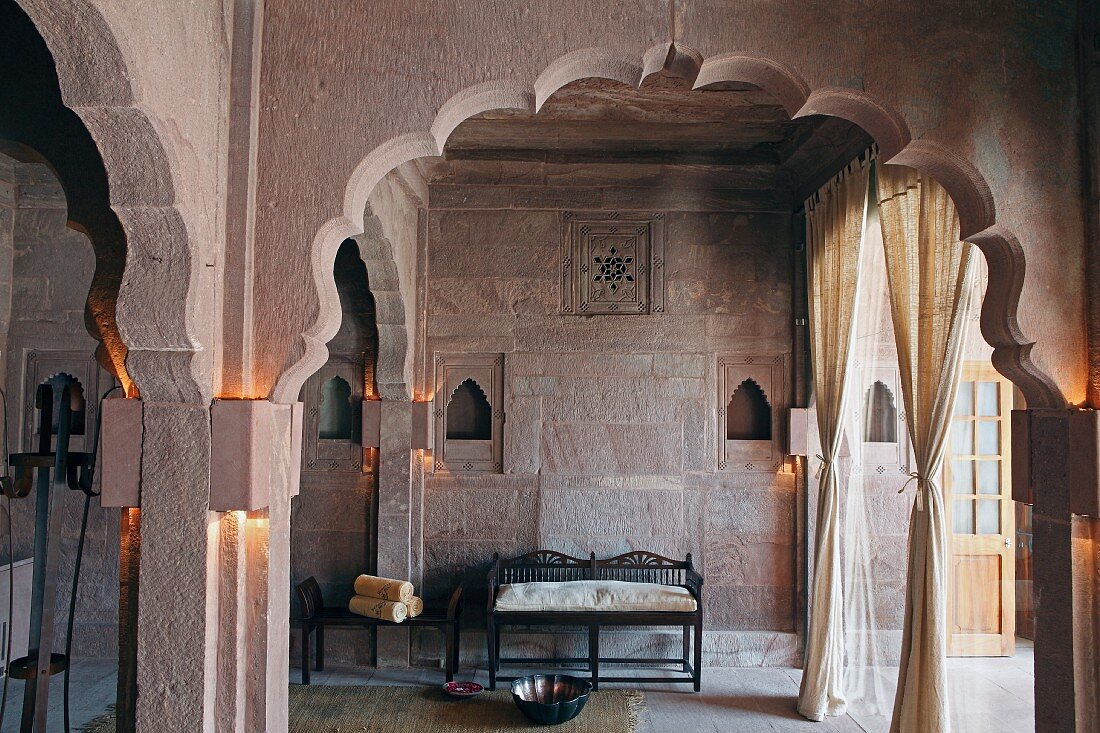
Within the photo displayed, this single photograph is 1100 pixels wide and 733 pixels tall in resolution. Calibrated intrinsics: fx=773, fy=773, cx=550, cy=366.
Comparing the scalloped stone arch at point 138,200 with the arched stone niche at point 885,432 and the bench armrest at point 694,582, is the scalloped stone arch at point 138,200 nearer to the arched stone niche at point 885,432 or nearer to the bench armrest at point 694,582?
the bench armrest at point 694,582

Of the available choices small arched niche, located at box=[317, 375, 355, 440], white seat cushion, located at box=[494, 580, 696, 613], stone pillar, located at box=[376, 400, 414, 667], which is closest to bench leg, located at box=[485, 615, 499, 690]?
white seat cushion, located at box=[494, 580, 696, 613]

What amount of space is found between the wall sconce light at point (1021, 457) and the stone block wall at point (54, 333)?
5823 mm

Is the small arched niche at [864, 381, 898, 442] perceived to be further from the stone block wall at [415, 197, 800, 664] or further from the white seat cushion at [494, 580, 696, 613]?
the white seat cushion at [494, 580, 696, 613]

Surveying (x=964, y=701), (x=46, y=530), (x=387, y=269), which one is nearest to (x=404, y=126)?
(x=46, y=530)

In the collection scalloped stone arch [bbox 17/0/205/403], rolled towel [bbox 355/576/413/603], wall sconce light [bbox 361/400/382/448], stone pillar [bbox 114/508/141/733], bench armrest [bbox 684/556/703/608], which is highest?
scalloped stone arch [bbox 17/0/205/403]

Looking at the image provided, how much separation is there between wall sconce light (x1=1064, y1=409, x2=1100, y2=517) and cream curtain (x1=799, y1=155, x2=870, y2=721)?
2.06m

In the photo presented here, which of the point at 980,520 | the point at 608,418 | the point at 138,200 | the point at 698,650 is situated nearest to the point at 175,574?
the point at 138,200

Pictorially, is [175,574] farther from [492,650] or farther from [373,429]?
[373,429]

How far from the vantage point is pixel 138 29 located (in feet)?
6.94

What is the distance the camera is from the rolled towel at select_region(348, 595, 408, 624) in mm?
5262

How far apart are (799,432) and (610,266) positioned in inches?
72.8

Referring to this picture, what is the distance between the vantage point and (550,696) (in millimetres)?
4770

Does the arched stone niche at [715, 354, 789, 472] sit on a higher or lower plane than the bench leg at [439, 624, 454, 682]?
higher

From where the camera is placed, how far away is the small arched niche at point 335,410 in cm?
605
